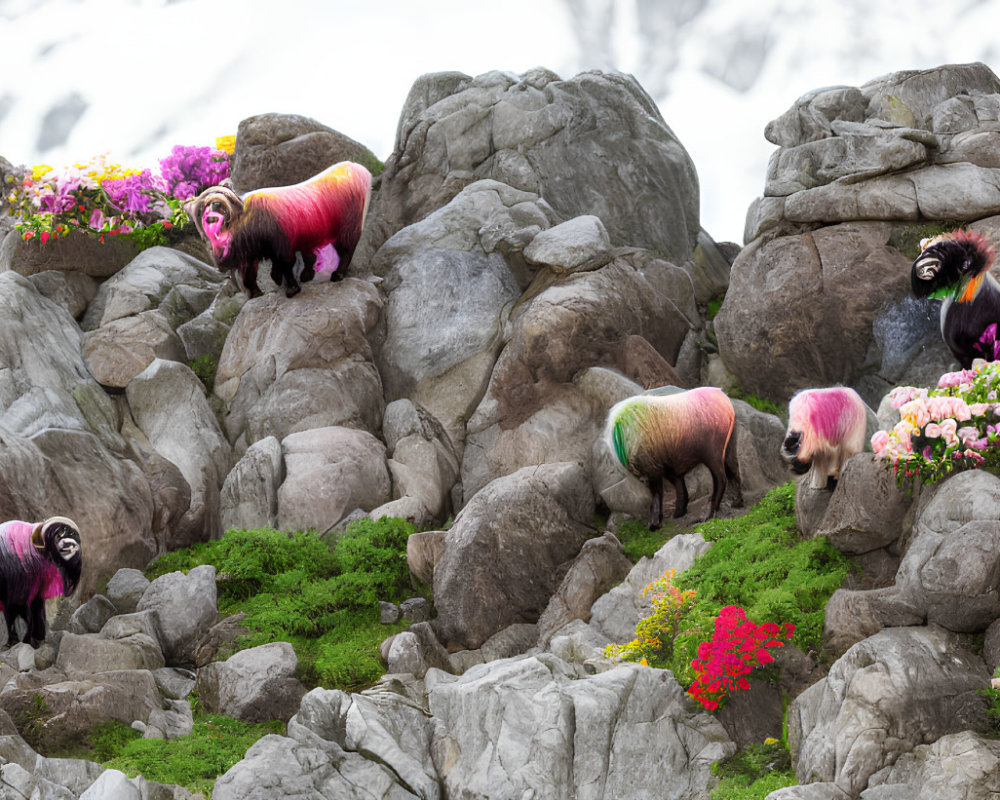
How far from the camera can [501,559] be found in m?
12.6

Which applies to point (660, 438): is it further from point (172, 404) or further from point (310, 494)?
point (172, 404)

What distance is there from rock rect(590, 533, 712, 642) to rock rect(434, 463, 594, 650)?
1055 mm

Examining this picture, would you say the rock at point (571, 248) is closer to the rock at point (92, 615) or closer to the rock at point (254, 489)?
the rock at point (254, 489)

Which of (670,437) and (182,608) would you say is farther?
(670,437)

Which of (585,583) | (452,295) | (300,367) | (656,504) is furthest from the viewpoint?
(452,295)

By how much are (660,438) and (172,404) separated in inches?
318

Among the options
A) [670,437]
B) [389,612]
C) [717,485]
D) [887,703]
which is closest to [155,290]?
[389,612]

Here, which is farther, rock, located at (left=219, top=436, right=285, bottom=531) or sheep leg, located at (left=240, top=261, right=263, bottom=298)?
sheep leg, located at (left=240, top=261, right=263, bottom=298)

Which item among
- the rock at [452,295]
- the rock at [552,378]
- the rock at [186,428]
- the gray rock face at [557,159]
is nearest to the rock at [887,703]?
the rock at [552,378]

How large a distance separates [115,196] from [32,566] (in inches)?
353

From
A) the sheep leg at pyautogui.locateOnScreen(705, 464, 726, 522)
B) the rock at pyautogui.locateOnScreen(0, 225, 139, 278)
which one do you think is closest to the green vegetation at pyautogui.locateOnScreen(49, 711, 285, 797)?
the sheep leg at pyautogui.locateOnScreen(705, 464, 726, 522)

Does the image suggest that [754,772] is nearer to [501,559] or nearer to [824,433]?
[824,433]

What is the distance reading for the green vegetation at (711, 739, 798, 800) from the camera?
8359 mm

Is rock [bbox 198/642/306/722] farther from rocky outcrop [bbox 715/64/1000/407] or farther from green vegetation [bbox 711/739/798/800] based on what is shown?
rocky outcrop [bbox 715/64/1000/407]
